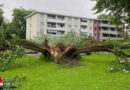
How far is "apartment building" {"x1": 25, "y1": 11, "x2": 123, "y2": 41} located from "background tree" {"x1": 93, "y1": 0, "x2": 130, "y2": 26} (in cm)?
2230

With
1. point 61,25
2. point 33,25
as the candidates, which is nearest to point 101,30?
point 61,25

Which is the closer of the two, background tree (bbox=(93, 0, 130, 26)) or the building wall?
background tree (bbox=(93, 0, 130, 26))

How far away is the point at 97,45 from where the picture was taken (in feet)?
30.9

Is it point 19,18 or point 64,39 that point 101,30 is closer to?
point 19,18

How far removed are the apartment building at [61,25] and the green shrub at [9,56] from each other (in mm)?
32710

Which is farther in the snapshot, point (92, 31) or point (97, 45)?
point (92, 31)

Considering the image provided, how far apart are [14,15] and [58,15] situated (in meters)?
18.0

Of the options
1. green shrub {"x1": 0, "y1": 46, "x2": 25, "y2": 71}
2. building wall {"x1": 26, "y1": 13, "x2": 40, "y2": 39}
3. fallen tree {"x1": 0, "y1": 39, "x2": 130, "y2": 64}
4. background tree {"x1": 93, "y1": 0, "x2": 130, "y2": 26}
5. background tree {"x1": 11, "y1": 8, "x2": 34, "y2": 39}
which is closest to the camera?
green shrub {"x1": 0, "y1": 46, "x2": 25, "y2": 71}

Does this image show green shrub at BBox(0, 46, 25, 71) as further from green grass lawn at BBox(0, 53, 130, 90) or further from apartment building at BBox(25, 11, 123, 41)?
apartment building at BBox(25, 11, 123, 41)

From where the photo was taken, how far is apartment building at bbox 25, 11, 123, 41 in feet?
146

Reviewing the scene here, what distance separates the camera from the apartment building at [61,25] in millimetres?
44500

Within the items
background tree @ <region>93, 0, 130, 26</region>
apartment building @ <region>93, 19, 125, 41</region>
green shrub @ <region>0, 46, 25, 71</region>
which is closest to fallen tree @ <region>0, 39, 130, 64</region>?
green shrub @ <region>0, 46, 25, 71</region>

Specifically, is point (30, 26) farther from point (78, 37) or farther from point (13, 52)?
point (13, 52)

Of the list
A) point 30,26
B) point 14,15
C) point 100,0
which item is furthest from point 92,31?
point 100,0
